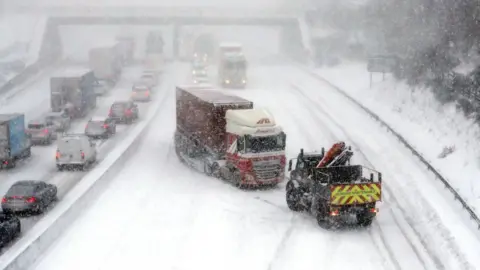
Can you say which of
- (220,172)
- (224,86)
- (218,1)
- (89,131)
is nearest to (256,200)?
(220,172)

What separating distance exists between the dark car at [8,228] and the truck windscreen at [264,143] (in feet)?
34.8

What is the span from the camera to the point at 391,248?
22.2 m

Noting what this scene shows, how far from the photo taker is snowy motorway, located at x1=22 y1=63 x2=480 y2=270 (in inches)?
830

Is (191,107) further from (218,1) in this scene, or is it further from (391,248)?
(218,1)

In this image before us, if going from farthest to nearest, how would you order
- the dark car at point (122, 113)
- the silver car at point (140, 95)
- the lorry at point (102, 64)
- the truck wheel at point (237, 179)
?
the lorry at point (102, 64), the silver car at point (140, 95), the dark car at point (122, 113), the truck wheel at point (237, 179)

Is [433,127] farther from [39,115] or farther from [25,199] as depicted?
[39,115]

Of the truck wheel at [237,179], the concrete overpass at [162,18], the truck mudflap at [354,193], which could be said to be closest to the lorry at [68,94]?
the truck wheel at [237,179]

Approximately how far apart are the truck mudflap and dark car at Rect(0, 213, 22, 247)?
11.6m

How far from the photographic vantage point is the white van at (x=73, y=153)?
115ft

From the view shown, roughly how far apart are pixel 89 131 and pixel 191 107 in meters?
12.1

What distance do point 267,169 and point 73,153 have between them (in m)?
11.9

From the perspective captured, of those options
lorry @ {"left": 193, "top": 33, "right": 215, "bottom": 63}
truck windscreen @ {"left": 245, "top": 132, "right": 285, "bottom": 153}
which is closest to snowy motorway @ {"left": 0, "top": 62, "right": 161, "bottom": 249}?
truck windscreen @ {"left": 245, "top": 132, "right": 285, "bottom": 153}

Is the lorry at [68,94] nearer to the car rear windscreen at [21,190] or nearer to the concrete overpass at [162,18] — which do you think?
the car rear windscreen at [21,190]

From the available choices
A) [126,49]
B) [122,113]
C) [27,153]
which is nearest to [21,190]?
[27,153]
